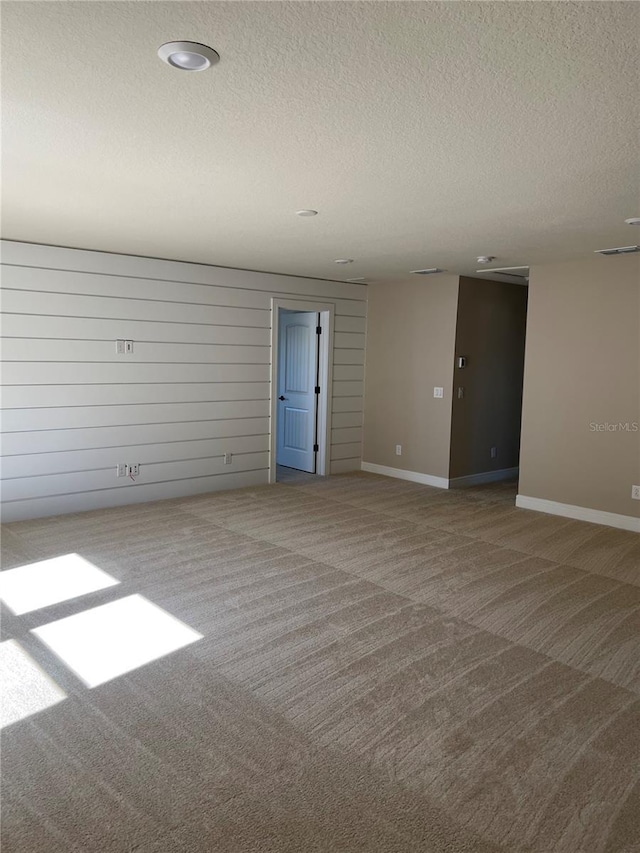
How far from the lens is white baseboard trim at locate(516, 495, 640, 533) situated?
5.64m

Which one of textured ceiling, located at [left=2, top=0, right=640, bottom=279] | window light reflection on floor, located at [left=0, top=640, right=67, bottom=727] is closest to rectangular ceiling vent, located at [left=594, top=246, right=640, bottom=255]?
textured ceiling, located at [left=2, top=0, right=640, bottom=279]

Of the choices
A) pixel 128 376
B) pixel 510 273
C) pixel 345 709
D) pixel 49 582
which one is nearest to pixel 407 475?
pixel 510 273

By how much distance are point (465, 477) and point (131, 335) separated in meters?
4.24

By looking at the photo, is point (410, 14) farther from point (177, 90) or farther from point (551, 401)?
point (551, 401)

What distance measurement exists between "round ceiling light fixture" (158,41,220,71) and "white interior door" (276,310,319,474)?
573 cm

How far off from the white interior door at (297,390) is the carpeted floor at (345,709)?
313 cm

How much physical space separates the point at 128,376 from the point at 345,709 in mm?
4287

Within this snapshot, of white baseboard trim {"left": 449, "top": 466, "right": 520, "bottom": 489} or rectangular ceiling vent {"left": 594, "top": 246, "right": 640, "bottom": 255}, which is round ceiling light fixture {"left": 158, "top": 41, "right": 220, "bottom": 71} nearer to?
rectangular ceiling vent {"left": 594, "top": 246, "right": 640, "bottom": 255}

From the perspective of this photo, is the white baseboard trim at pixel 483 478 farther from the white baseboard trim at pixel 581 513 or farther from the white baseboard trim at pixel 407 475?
the white baseboard trim at pixel 581 513

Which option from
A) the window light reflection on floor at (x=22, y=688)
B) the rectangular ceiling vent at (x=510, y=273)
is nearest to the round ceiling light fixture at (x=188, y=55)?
the window light reflection on floor at (x=22, y=688)

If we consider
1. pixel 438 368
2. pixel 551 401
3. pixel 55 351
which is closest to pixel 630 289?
pixel 551 401

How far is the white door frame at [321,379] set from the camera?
23.8 feet

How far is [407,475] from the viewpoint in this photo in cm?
777

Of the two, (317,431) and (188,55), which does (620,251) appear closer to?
(317,431)
